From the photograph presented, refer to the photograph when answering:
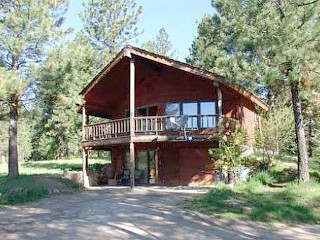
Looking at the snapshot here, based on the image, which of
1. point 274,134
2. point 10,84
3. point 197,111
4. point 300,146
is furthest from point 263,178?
point 10,84

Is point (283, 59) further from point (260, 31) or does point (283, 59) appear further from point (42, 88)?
point (42, 88)

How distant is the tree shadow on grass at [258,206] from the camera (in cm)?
1070

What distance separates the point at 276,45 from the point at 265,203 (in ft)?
18.4

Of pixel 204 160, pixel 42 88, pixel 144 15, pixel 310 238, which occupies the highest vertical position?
pixel 144 15

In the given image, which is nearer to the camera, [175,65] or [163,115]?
[175,65]

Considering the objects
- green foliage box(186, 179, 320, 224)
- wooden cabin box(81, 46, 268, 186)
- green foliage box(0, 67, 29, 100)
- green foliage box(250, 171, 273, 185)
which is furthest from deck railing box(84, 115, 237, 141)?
green foliage box(0, 67, 29, 100)

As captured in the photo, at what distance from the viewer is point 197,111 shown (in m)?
20.3

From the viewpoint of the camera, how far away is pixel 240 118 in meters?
20.2

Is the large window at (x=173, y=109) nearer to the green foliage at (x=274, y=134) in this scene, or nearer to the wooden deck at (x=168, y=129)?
the wooden deck at (x=168, y=129)

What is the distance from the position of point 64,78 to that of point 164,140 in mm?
5605

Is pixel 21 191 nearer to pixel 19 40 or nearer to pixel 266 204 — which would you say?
pixel 19 40

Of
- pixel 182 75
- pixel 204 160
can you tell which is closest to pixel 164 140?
pixel 204 160

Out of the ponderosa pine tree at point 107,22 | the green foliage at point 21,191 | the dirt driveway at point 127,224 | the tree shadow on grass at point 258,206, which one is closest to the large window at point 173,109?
the green foliage at point 21,191

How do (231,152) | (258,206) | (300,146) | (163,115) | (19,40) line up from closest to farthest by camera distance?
(258,206) < (300,146) < (231,152) < (19,40) < (163,115)
